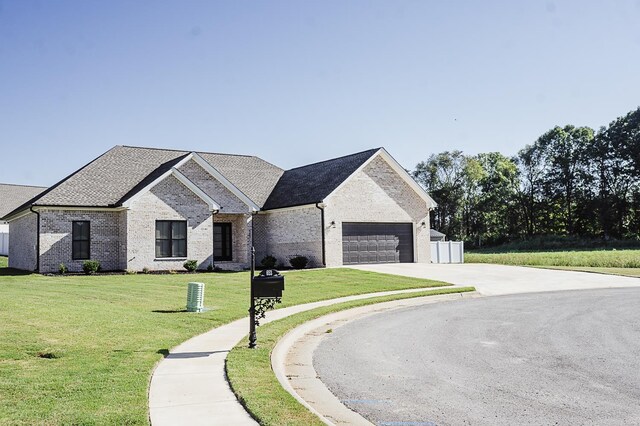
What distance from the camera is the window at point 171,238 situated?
2944 cm

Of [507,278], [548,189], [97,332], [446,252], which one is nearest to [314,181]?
[446,252]

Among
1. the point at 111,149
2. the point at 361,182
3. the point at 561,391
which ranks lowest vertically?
the point at 561,391

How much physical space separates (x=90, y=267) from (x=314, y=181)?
14.1 m

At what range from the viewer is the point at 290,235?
34.4 meters

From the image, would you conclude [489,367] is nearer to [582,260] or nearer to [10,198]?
[582,260]

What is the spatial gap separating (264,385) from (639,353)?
6923 millimetres

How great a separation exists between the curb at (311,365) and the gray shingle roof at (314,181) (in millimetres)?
15728

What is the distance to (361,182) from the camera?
33875 mm

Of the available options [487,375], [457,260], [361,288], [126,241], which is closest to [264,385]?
[487,375]

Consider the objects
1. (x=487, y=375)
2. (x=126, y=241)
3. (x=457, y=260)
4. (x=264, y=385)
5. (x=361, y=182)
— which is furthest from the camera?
(x=457, y=260)

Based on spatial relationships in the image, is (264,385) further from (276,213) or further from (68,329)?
(276,213)

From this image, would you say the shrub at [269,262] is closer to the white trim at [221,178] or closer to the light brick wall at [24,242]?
the white trim at [221,178]

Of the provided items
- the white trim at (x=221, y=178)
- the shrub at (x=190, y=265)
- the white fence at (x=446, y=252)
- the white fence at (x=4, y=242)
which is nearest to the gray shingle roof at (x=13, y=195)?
the white fence at (x=4, y=242)

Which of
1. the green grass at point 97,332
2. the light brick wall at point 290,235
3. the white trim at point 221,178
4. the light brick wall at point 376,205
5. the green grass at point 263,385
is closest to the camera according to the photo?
the green grass at point 263,385
